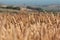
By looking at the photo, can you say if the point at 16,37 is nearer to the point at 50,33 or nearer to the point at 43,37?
the point at 43,37

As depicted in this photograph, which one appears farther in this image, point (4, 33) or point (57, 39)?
point (4, 33)

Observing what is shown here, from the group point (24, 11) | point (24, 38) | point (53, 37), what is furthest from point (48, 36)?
point (24, 11)

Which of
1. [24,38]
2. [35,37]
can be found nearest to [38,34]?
[35,37]

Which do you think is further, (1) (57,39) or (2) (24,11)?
(2) (24,11)

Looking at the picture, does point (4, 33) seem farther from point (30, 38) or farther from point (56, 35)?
point (56, 35)

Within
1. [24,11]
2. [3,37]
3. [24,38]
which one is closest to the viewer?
[24,38]

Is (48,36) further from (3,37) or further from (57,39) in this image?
(3,37)

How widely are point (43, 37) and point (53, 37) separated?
6 cm

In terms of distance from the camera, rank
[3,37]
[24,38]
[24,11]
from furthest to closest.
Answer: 1. [24,11]
2. [3,37]
3. [24,38]

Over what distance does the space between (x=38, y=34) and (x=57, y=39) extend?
5.3 inches

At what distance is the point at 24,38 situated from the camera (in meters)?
1.21

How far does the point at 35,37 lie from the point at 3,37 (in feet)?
0.63

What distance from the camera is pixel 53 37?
1312 millimetres

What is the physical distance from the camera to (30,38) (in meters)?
1.30
